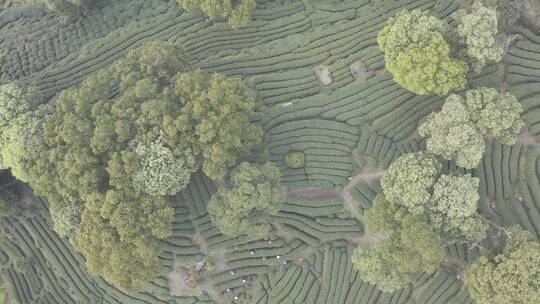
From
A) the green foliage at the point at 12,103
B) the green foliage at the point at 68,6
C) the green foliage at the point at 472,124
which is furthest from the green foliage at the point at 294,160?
the green foliage at the point at 68,6

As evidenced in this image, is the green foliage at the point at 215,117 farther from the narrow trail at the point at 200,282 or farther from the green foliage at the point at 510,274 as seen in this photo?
the green foliage at the point at 510,274

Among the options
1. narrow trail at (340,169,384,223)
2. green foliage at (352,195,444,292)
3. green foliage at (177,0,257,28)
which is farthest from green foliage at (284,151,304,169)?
green foliage at (177,0,257,28)

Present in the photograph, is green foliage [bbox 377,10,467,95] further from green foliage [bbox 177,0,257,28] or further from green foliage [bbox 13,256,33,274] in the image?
green foliage [bbox 13,256,33,274]

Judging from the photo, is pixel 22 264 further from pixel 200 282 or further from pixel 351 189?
pixel 351 189

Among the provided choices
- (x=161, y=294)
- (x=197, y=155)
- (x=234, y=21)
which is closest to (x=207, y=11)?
(x=234, y=21)

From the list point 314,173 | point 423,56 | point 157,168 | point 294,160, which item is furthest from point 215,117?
point 423,56

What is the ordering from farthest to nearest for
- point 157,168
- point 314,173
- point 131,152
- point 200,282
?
point 200,282 → point 314,173 → point 131,152 → point 157,168

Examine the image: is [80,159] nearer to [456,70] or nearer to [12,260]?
[12,260]
